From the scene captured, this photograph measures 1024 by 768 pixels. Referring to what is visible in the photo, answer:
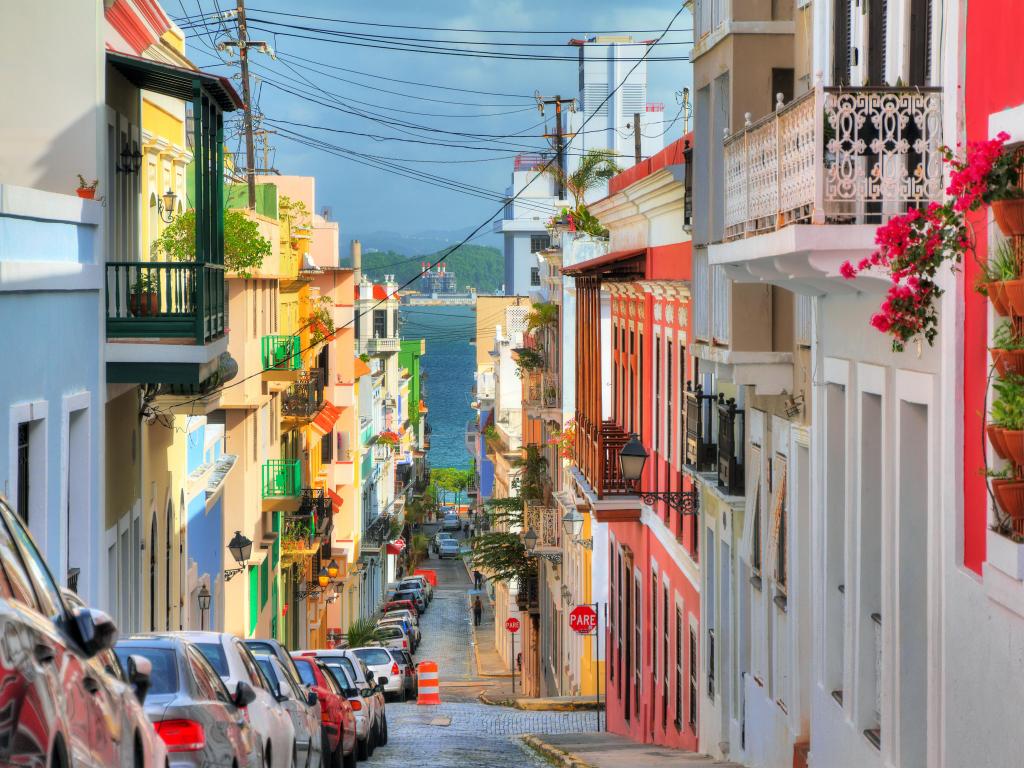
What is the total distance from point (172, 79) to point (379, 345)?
252 feet

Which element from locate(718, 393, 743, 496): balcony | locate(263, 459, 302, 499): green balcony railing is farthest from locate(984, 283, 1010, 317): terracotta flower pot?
locate(263, 459, 302, 499): green balcony railing

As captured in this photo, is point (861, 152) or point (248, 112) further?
point (248, 112)

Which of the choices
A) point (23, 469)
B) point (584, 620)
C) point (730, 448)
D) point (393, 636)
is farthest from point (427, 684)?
point (23, 469)

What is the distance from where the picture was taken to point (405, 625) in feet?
191

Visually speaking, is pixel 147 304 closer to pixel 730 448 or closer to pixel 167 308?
pixel 167 308

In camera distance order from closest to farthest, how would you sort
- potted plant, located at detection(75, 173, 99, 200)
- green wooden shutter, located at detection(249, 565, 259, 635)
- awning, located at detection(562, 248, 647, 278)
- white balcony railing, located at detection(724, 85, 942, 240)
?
white balcony railing, located at detection(724, 85, 942, 240) → potted plant, located at detection(75, 173, 99, 200) → awning, located at detection(562, 248, 647, 278) → green wooden shutter, located at detection(249, 565, 259, 635)

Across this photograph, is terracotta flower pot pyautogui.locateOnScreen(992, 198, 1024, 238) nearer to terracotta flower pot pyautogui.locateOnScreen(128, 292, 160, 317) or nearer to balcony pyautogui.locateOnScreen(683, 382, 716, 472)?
terracotta flower pot pyautogui.locateOnScreen(128, 292, 160, 317)

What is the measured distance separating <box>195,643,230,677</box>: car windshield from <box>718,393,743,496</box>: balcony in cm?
611

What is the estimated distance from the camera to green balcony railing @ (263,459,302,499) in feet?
124

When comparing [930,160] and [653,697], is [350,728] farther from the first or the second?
[930,160]

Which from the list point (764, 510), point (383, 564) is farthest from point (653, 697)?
point (383, 564)

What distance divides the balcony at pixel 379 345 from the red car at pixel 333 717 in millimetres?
68791

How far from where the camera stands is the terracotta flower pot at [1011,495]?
7512mm

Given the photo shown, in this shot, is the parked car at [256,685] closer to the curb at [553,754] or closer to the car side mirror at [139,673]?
the car side mirror at [139,673]
